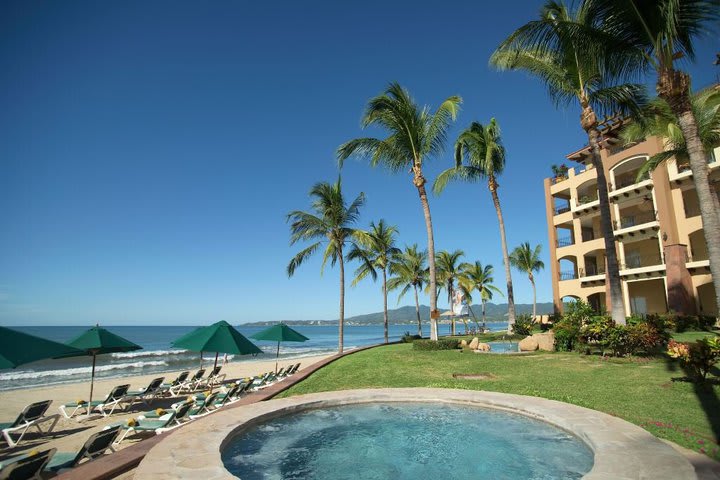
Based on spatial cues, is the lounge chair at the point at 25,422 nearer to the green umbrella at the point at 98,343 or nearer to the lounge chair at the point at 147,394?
the green umbrella at the point at 98,343

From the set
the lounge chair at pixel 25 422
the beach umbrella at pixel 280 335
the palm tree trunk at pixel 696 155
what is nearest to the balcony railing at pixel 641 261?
the palm tree trunk at pixel 696 155

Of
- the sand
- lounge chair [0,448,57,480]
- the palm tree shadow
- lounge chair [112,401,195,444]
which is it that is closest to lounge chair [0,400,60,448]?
the sand

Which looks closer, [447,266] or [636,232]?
[636,232]

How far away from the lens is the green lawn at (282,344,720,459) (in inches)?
256

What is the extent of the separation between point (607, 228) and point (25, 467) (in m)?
15.5

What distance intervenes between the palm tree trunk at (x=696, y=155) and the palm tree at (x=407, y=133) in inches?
403

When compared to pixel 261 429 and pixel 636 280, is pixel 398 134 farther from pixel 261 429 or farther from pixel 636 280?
pixel 636 280

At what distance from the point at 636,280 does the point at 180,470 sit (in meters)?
30.4

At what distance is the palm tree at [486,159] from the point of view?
23.3m

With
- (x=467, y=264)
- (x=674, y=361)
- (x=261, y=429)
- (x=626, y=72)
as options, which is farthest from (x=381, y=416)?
(x=467, y=264)

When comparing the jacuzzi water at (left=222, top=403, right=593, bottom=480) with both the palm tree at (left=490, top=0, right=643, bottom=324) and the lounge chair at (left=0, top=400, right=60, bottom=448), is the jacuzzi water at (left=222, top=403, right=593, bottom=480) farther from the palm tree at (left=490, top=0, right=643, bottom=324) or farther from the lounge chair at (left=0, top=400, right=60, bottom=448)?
the palm tree at (left=490, top=0, right=643, bottom=324)

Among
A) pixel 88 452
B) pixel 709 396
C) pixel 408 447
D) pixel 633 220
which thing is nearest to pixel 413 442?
pixel 408 447

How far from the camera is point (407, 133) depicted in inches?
719

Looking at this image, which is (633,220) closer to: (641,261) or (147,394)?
(641,261)
